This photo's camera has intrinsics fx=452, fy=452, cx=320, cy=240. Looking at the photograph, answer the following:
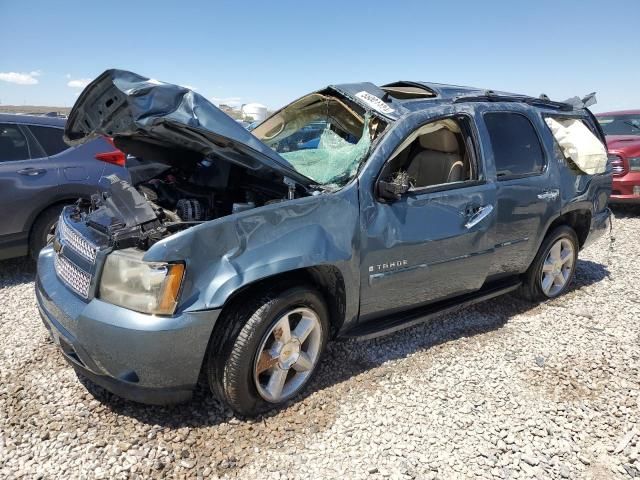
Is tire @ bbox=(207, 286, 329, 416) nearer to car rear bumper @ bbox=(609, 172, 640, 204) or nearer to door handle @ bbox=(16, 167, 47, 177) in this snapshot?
door handle @ bbox=(16, 167, 47, 177)

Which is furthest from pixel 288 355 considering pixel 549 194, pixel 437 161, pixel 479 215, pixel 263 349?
pixel 549 194

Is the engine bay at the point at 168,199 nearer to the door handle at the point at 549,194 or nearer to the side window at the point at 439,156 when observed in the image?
the side window at the point at 439,156

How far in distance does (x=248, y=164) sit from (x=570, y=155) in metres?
3.00

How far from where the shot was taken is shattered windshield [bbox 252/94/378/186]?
2.88 metres

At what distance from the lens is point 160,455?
224cm

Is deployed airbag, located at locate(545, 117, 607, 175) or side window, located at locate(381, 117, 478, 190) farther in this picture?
deployed airbag, located at locate(545, 117, 607, 175)

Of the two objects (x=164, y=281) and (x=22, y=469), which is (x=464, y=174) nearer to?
(x=164, y=281)

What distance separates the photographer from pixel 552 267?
420cm

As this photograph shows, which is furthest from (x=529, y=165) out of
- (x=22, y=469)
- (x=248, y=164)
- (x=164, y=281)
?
(x=22, y=469)

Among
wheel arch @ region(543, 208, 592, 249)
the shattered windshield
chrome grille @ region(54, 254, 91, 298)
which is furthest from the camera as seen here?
wheel arch @ region(543, 208, 592, 249)

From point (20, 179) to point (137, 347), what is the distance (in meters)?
3.12

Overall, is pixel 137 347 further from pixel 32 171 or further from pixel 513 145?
pixel 32 171

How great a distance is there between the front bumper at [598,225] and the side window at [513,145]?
112cm

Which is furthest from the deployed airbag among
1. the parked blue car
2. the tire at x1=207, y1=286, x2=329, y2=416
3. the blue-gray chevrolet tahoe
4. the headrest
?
the parked blue car
